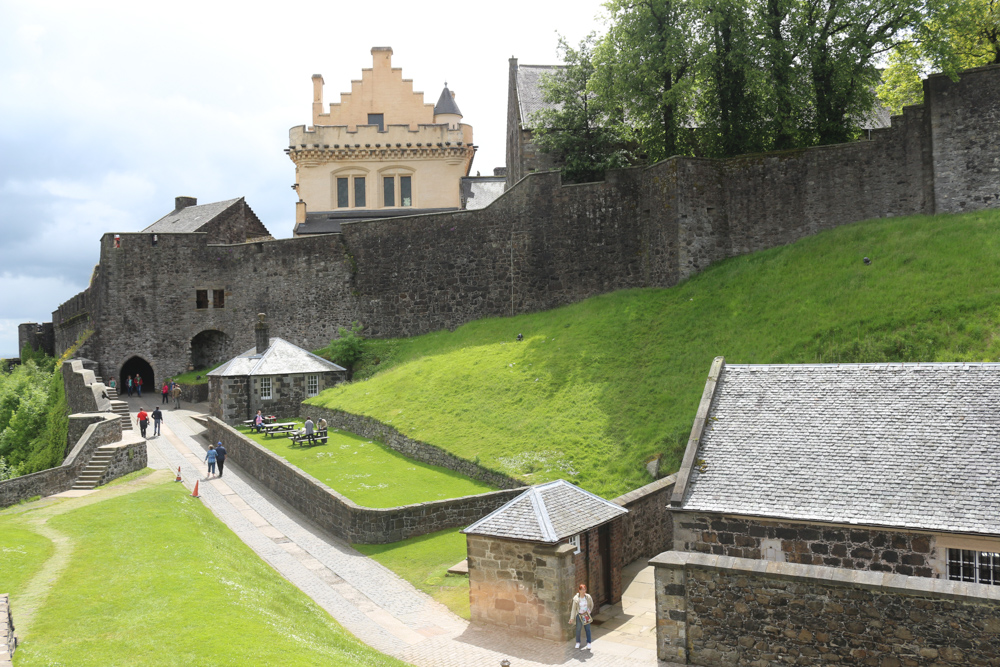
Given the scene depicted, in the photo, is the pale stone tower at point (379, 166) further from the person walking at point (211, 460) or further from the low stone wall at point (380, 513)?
the low stone wall at point (380, 513)

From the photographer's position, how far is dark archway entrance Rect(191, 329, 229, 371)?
40.2 m

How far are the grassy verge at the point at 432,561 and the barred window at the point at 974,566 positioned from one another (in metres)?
8.03

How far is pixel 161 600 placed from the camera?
1134 centimetres

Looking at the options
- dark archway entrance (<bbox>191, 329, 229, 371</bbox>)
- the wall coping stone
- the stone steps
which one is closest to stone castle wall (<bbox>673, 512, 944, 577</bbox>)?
the wall coping stone

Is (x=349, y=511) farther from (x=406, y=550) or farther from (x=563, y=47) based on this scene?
(x=563, y=47)

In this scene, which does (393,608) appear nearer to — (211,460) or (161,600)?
(161,600)

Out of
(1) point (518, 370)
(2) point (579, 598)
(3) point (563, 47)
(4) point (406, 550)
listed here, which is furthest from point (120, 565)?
(3) point (563, 47)

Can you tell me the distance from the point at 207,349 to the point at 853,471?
36.3 metres

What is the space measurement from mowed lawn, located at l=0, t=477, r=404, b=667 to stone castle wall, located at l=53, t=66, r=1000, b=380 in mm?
16658

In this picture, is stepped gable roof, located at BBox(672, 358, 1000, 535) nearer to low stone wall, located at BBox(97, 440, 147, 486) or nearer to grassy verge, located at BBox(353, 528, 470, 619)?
grassy verge, located at BBox(353, 528, 470, 619)

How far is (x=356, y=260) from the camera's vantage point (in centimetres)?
3566

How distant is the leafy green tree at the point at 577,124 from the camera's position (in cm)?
3044

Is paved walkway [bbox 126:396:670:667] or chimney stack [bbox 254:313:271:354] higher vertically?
chimney stack [bbox 254:313:271:354]

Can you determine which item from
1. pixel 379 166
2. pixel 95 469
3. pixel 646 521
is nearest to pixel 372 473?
pixel 646 521
